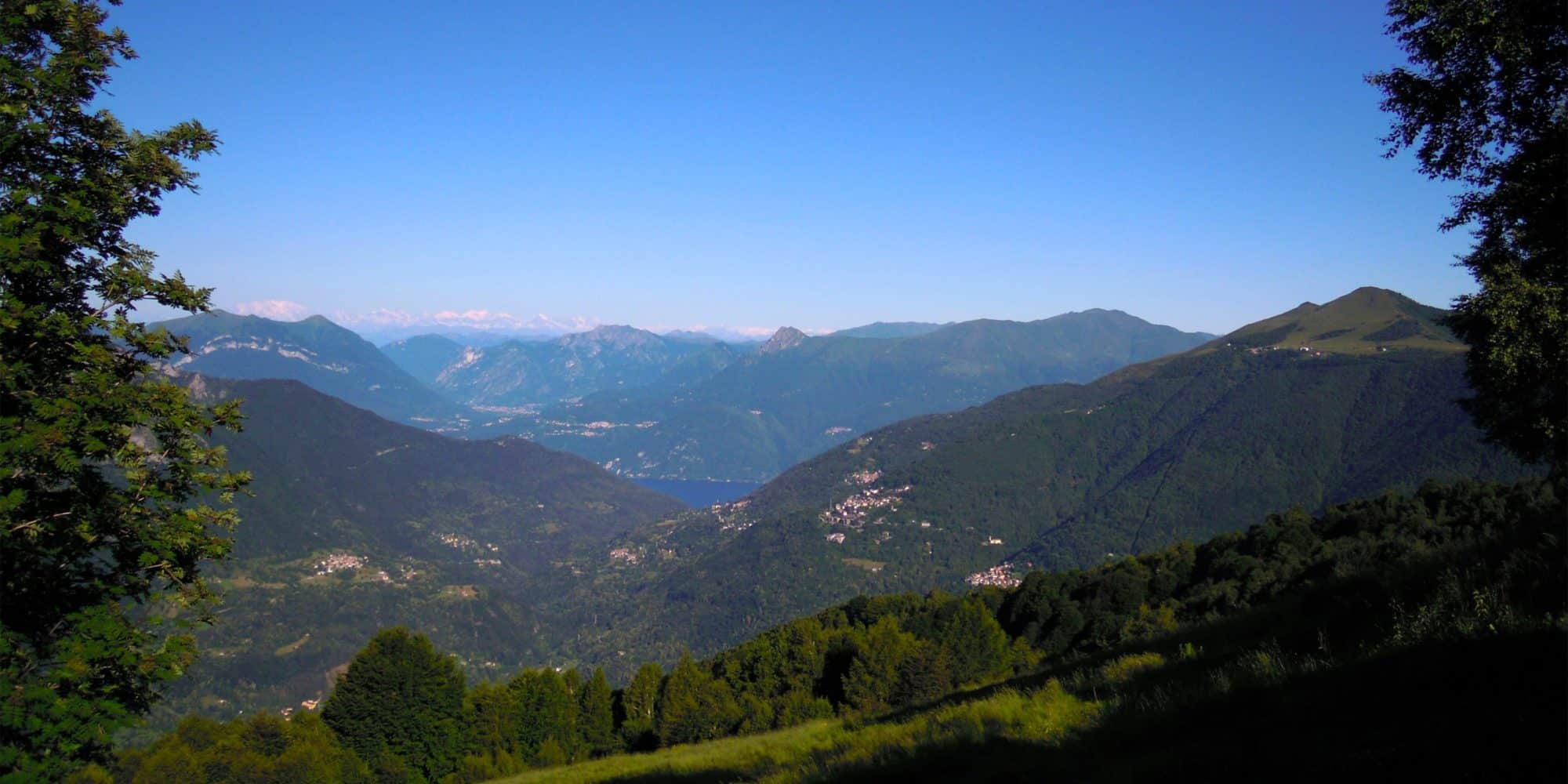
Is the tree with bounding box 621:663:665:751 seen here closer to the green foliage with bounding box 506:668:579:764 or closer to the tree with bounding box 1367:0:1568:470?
the green foliage with bounding box 506:668:579:764

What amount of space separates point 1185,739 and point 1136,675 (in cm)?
353

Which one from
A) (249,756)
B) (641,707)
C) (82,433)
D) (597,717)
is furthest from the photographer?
(641,707)

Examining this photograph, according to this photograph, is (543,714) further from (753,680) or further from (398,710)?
(753,680)

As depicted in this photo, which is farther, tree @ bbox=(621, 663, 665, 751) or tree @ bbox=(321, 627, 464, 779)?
tree @ bbox=(621, 663, 665, 751)

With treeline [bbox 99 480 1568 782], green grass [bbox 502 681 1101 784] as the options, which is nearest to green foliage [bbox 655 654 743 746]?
treeline [bbox 99 480 1568 782]

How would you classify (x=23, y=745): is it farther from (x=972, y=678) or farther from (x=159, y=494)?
(x=972, y=678)

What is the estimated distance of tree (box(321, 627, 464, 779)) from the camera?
43031 millimetres

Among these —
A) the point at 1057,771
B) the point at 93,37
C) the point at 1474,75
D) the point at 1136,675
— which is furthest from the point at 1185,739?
the point at 93,37

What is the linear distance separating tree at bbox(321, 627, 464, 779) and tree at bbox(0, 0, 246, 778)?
3911 cm

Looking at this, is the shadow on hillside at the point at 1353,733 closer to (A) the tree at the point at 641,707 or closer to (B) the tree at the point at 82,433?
(B) the tree at the point at 82,433

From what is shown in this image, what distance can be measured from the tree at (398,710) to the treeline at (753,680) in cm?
9

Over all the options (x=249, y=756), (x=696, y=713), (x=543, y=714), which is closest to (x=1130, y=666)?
(x=696, y=713)

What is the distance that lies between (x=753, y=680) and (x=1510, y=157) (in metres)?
48.1

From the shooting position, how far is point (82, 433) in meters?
8.29
